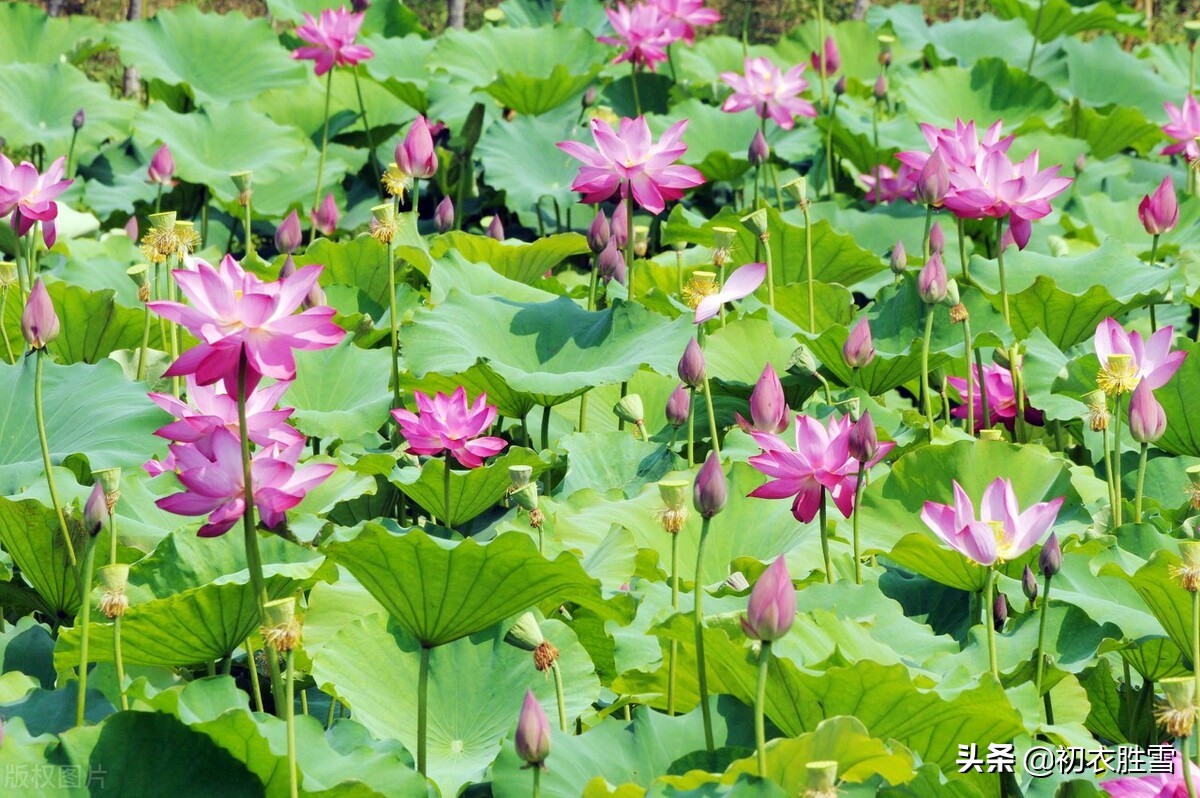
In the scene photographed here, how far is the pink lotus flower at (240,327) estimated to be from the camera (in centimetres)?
131

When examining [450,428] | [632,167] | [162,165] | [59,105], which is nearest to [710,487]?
[450,428]

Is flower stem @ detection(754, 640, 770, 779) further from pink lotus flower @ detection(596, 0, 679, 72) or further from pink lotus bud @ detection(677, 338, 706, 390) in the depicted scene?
pink lotus flower @ detection(596, 0, 679, 72)

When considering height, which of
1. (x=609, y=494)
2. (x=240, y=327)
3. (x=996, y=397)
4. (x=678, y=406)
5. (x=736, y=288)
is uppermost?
(x=240, y=327)

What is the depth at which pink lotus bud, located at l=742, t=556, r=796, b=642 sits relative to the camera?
1.26 m

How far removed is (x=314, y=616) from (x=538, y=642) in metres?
0.41

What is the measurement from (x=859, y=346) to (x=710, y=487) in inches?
35.4

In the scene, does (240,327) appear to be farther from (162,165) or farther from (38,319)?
(162,165)

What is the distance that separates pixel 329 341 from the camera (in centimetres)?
136

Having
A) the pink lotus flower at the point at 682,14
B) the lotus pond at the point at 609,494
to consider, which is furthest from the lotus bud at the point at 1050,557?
the pink lotus flower at the point at 682,14

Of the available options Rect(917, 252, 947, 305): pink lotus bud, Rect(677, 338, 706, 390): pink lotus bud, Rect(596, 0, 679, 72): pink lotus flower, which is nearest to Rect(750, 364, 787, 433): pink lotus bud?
Rect(677, 338, 706, 390): pink lotus bud

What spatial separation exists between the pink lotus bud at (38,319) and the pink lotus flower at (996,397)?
1817mm

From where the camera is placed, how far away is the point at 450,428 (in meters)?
2.13

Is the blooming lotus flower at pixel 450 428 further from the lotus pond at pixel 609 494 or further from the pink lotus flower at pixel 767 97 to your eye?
the pink lotus flower at pixel 767 97

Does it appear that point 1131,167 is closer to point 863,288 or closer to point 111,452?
point 863,288
